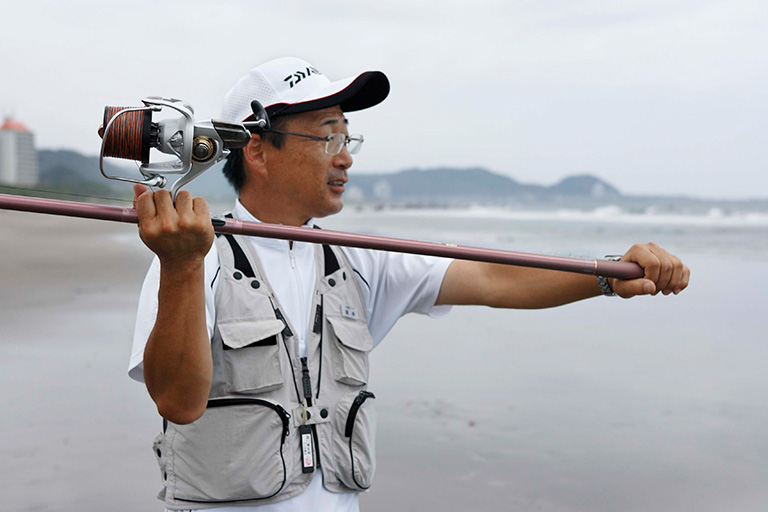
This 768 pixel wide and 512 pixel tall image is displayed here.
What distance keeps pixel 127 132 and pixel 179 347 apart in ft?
1.65

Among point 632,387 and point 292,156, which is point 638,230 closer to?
point 632,387

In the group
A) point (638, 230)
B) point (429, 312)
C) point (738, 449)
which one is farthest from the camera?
point (638, 230)

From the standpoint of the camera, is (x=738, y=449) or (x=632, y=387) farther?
(x=632, y=387)

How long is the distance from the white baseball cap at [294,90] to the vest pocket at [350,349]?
0.71 metres

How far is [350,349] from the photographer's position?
2.45m

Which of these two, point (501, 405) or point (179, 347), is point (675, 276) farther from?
point (501, 405)

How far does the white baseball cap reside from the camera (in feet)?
8.64

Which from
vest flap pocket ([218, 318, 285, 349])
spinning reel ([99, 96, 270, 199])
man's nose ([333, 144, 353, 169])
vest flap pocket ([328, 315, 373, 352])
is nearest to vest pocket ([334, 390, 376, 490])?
vest flap pocket ([328, 315, 373, 352])

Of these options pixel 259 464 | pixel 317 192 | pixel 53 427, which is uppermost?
pixel 317 192

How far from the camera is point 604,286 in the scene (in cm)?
246

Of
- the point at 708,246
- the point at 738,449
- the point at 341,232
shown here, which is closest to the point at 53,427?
the point at 341,232

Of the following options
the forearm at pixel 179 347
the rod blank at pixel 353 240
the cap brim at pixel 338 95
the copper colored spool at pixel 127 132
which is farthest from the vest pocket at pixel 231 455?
the cap brim at pixel 338 95

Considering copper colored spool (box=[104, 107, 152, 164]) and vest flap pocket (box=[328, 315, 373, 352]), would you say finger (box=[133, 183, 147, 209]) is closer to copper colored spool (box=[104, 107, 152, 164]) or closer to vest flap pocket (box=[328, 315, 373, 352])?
copper colored spool (box=[104, 107, 152, 164])

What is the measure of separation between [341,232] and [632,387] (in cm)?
508
